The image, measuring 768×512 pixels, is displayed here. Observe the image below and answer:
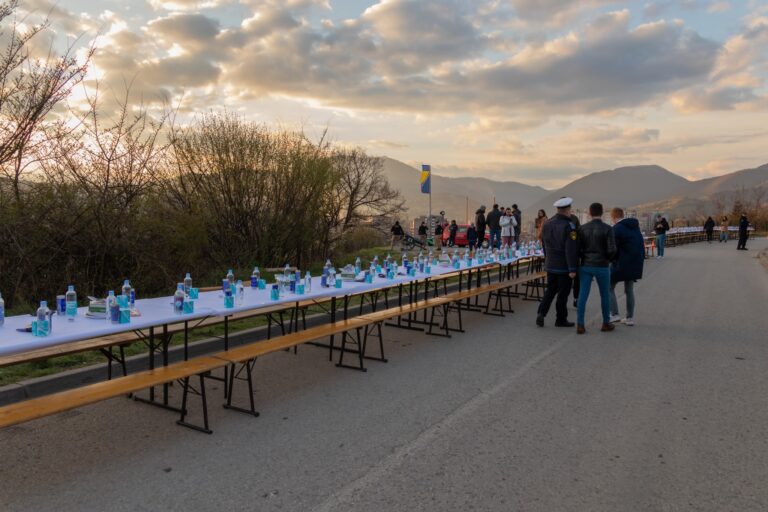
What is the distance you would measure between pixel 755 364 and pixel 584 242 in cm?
279

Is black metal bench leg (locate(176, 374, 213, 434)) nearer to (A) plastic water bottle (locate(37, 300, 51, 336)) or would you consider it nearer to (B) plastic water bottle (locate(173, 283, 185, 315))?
(B) plastic water bottle (locate(173, 283, 185, 315))

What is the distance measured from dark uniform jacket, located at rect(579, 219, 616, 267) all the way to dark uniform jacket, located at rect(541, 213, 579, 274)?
151mm

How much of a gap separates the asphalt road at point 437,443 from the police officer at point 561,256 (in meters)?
1.83

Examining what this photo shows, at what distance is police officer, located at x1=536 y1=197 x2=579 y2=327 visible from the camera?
8508mm

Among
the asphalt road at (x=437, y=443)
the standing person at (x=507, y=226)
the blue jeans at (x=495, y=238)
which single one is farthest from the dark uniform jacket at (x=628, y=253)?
the blue jeans at (x=495, y=238)

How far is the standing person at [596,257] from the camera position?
8.34m

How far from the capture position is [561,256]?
877 cm

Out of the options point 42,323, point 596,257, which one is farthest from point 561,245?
point 42,323

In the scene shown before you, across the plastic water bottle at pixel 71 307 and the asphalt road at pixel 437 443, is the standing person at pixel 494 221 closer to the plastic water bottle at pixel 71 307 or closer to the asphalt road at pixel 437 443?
the asphalt road at pixel 437 443

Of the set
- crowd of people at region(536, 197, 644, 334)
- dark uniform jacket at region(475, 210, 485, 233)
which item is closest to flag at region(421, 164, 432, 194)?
dark uniform jacket at region(475, 210, 485, 233)

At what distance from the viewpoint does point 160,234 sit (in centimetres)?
977

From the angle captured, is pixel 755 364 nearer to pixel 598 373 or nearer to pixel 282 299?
pixel 598 373

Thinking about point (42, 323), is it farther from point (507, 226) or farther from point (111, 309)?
point (507, 226)

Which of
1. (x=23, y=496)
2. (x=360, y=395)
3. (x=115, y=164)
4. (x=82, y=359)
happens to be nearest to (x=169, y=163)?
(x=115, y=164)
